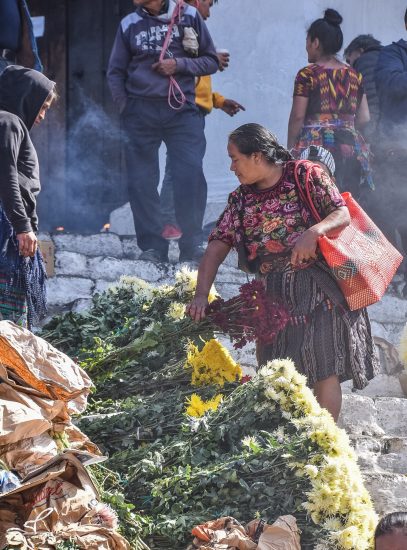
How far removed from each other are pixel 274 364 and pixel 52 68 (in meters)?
6.73

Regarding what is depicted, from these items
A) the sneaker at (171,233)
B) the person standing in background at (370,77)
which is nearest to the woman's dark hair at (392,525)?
the sneaker at (171,233)

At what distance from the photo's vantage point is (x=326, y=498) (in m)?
4.14

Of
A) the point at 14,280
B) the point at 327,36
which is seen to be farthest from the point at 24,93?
the point at 327,36

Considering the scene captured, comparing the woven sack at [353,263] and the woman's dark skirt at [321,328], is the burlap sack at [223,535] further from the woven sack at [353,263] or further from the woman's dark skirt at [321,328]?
the woven sack at [353,263]

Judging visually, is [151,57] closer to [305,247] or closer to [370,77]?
[370,77]

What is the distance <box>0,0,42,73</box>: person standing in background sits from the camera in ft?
26.4

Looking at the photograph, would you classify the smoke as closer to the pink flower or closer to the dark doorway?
the dark doorway

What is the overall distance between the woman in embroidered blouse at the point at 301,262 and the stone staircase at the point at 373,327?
455mm

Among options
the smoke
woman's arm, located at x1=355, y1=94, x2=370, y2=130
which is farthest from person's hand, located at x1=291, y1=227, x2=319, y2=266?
the smoke

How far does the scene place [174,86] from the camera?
8.28 metres

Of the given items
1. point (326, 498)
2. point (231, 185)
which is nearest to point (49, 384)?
point (326, 498)

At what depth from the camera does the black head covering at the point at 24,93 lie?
5.87 meters

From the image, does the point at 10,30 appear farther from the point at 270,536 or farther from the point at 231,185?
the point at 270,536

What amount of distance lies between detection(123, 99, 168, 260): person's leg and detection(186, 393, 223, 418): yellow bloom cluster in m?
3.45
